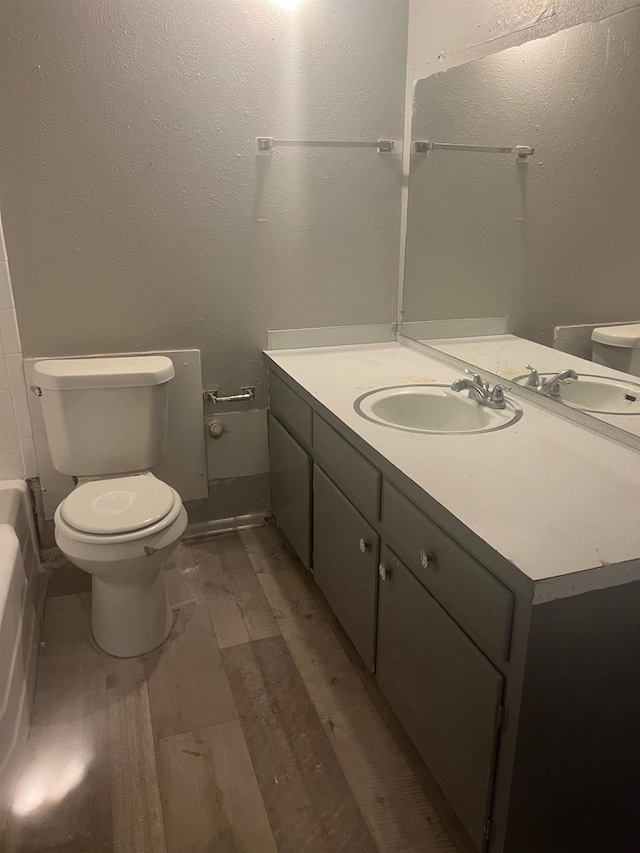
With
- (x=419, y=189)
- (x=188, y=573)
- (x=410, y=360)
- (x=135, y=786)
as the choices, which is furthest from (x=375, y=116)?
(x=135, y=786)

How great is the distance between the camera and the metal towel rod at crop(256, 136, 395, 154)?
233 cm

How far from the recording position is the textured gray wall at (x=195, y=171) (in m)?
2.09

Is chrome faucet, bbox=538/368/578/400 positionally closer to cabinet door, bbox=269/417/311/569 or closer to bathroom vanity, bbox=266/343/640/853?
bathroom vanity, bbox=266/343/640/853

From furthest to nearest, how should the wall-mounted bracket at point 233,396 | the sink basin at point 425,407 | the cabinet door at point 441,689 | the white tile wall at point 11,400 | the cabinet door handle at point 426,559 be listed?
the wall-mounted bracket at point 233,396, the white tile wall at point 11,400, the sink basin at point 425,407, the cabinet door handle at point 426,559, the cabinet door at point 441,689

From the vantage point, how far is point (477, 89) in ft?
6.73

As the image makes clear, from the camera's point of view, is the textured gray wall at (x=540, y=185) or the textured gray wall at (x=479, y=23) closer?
the textured gray wall at (x=540, y=185)

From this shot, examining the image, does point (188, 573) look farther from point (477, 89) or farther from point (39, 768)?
point (477, 89)

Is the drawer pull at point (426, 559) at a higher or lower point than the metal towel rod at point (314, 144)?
lower

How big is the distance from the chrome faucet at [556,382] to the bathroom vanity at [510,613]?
2.4 inches

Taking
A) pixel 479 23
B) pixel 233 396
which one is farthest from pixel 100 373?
pixel 479 23

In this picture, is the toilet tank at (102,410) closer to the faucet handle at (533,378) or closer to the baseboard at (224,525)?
the baseboard at (224,525)

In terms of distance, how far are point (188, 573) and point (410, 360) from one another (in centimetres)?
119

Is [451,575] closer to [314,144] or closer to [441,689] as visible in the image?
[441,689]

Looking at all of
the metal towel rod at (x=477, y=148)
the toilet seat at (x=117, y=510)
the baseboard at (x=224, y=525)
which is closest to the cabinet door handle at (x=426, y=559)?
the toilet seat at (x=117, y=510)
